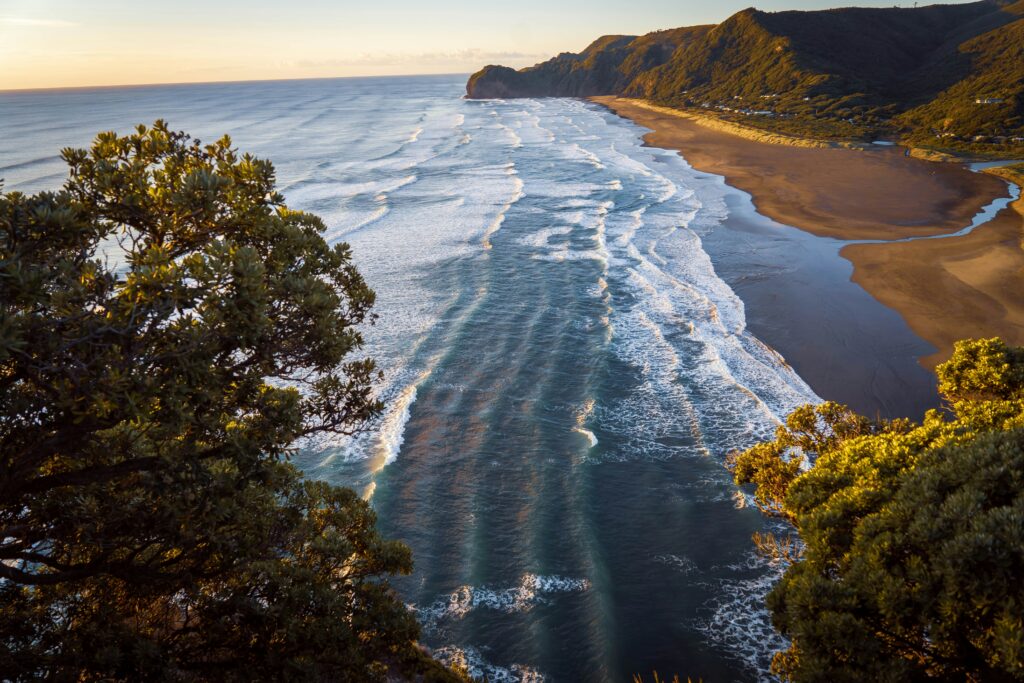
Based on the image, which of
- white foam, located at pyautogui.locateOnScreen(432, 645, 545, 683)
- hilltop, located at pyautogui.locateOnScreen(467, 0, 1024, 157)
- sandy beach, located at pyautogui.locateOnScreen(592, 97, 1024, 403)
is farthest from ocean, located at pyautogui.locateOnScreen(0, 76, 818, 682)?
hilltop, located at pyautogui.locateOnScreen(467, 0, 1024, 157)

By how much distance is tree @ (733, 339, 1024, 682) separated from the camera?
22.4 ft

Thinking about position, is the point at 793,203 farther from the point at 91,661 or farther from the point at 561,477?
the point at 91,661

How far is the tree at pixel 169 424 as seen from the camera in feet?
21.5

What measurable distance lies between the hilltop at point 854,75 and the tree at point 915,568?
253 feet

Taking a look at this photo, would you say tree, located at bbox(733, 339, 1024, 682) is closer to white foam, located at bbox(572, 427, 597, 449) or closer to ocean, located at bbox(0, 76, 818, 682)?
ocean, located at bbox(0, 76, 818, 682)

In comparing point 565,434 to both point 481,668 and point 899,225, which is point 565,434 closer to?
point 481,668

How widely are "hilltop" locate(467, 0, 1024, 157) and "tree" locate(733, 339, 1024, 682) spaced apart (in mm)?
77039

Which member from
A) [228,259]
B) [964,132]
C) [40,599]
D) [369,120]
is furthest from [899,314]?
[369,120]

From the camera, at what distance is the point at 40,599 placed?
8633mm

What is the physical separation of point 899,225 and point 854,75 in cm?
10237

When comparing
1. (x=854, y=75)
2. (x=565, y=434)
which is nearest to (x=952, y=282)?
(x=565, y=434)

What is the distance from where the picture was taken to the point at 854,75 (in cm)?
12350

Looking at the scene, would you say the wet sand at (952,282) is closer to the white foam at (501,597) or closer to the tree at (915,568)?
the tree at (915,568)

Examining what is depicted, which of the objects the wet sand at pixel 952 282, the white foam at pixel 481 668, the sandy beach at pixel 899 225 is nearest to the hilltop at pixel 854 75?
the sandy beach at pixel 899 225
